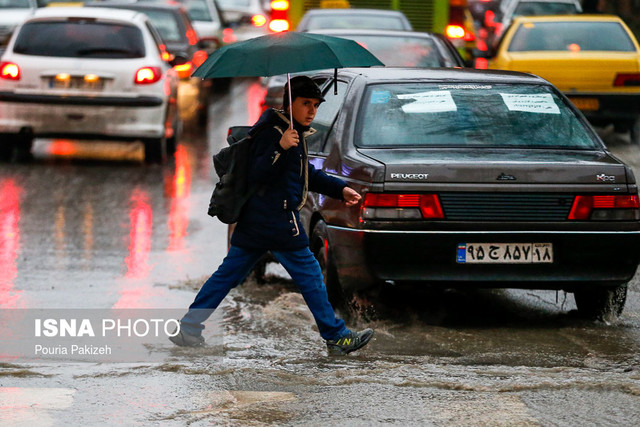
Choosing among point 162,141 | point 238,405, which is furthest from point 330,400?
point 162,141

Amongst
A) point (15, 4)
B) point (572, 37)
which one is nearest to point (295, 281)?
point (572, 37)

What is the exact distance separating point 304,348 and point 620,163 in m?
2.13

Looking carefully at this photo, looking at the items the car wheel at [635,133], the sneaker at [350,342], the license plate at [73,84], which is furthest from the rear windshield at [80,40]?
the sneaker at [350,342]

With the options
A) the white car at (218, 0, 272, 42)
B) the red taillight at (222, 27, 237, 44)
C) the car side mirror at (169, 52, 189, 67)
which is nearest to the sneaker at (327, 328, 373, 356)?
the car side mirror at (169, 52, 189, 67)

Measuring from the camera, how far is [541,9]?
32.5 m

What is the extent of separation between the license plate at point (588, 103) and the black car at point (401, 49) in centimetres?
295

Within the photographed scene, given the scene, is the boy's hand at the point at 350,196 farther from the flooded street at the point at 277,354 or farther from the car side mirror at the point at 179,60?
the car side mirror at the point at 179,60

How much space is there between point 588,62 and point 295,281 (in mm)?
10333

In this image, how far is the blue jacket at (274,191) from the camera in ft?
22.6

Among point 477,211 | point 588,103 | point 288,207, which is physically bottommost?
point 588,103

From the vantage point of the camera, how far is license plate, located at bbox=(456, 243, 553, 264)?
7.53 m

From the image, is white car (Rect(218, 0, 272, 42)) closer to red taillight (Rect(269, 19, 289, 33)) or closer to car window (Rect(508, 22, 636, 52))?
red taillight (Rect(269, 19, 289, 33))

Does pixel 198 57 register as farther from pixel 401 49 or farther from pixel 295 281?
pixel 295 281

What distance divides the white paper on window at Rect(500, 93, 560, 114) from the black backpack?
2093mm
